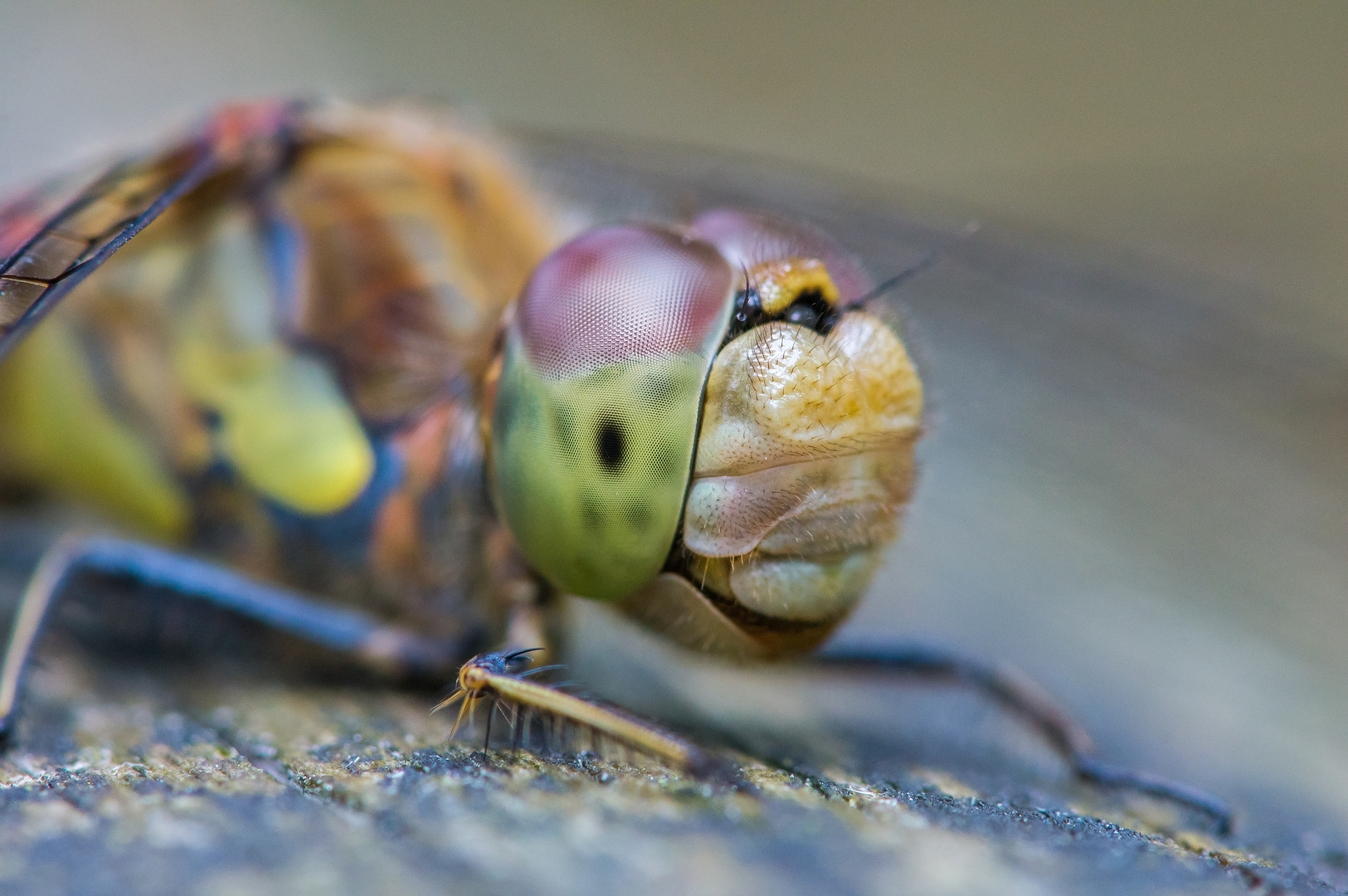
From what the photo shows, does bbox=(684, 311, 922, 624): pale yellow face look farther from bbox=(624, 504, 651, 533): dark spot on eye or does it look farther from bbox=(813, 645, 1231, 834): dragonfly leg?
bbox=(813, 645, 1231, 834): dragonfly leg

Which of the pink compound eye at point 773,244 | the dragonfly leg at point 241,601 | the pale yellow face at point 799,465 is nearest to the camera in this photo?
the pale yellow face at point 799,465

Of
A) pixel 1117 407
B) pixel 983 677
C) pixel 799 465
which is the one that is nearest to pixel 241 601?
pixel 799 465

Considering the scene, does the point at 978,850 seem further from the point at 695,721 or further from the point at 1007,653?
the point at 1007,653

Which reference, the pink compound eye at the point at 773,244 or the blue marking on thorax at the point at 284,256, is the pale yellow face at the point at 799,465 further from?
the blue marking on thorax at the point at 284,256

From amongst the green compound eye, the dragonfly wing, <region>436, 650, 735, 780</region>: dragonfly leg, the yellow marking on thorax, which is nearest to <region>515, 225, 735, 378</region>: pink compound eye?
the green compound eye

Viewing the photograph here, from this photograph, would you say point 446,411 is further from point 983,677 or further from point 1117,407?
point 1117,407

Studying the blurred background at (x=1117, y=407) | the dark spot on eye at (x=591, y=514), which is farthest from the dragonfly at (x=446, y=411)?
the blurred background at (x=1117, y=407)
